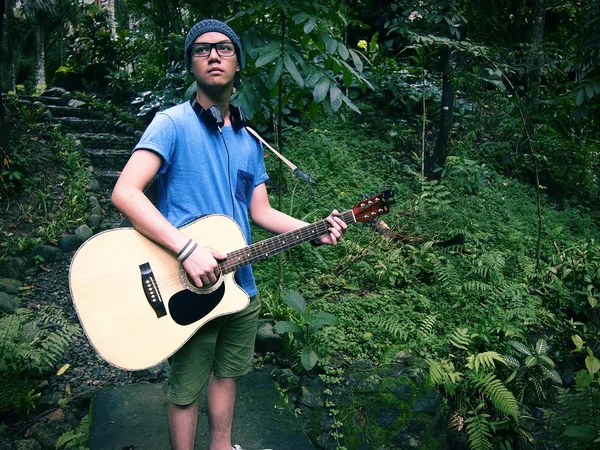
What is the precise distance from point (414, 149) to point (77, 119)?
225 inches

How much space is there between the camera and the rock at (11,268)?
5.11 m

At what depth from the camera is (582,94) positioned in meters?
3.83

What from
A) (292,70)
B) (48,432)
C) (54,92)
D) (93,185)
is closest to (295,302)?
(292,70)

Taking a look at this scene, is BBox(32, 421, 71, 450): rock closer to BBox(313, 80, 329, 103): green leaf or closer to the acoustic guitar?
the acoustic guitar

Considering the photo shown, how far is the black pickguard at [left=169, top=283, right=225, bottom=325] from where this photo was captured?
6.87 feet

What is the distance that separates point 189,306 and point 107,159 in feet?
21.9

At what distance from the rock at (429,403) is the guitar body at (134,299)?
189 centimetres

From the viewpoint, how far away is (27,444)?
3.10 meters

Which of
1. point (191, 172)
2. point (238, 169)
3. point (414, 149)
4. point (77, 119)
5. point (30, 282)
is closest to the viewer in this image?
point (191, 172)

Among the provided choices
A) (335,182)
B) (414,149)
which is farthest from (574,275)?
(414,149)

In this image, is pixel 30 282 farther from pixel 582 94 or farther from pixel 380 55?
pixel 380 55

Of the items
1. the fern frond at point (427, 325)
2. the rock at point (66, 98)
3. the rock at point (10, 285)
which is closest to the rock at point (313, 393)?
the fern frond at point (427, 325)

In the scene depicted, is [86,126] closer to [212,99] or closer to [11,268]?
[11,268]

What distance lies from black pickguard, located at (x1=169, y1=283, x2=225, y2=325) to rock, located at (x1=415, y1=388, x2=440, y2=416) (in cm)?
194
